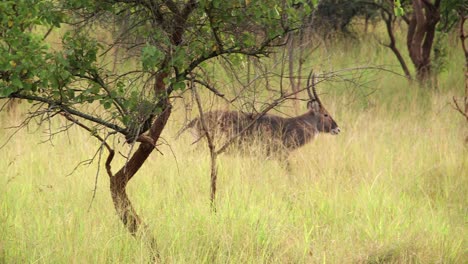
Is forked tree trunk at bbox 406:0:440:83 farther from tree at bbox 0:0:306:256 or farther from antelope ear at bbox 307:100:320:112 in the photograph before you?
tree at bbox 0:0:306:256

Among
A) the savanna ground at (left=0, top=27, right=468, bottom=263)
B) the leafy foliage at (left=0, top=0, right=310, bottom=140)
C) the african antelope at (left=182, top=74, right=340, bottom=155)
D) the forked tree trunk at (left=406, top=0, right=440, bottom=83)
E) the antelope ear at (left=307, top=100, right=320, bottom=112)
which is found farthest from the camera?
the forked tree trunk at (left=406, top=0, right=440, bottom=83)

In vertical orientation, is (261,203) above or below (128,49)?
below

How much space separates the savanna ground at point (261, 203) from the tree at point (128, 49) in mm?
325

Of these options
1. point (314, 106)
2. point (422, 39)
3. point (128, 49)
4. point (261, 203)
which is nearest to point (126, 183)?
point (128, 49)

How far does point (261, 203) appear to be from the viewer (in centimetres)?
530

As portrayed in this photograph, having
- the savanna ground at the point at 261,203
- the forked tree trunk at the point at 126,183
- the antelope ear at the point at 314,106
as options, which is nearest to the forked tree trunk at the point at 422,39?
the savanna ground at the point at 261,203

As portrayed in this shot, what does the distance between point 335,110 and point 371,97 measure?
1.20 meters

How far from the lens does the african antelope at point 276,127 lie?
7.47 metres

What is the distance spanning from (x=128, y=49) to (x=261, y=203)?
165 centimetres

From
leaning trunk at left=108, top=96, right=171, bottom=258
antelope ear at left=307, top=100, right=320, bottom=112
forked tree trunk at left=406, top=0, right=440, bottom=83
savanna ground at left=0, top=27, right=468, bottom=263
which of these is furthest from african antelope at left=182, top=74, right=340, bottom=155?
forked tree trunk at left=406, top=0, right=440, bottom=83

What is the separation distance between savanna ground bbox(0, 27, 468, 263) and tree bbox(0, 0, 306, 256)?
0.33m

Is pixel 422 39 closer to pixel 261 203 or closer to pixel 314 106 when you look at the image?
pixel 314 106

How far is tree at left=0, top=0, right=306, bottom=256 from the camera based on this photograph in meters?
3.85

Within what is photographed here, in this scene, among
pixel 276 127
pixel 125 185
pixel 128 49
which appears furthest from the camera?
pixel 276 127
